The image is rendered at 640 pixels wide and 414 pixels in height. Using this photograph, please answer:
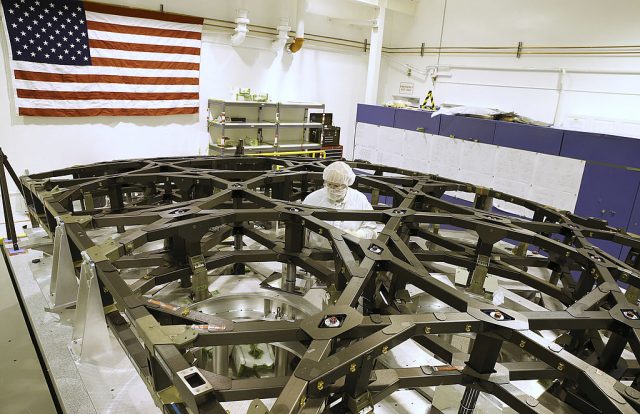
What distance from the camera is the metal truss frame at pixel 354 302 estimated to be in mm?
1191

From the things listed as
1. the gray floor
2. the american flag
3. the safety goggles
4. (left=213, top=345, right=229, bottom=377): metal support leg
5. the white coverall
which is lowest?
the gray floor

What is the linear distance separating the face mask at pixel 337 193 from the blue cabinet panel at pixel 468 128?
12.8 feet

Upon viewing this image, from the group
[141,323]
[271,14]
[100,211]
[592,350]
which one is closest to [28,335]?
[100,211]

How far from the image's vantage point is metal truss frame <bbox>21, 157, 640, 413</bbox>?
46.9 inches

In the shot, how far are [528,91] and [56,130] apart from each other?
8160 mm

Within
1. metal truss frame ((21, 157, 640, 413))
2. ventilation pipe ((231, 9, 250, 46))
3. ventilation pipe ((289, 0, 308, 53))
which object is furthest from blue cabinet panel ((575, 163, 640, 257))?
ventilation pipe ((231, 9, 250, 46))

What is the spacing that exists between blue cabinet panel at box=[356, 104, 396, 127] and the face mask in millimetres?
4706

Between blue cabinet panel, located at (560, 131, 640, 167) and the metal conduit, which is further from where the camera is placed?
the metal conduit

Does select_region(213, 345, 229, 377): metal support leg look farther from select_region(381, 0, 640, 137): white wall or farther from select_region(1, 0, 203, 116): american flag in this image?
select_region(381, 0, 640, 137): white wall

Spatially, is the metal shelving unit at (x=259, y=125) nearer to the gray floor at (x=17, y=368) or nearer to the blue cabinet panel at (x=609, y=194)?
the gray floor at (x=17, y=368)

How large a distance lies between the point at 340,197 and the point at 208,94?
528cm

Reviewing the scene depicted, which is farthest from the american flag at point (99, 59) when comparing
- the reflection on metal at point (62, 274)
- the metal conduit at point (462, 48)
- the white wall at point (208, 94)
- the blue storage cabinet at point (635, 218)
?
the blue storage cabinet at point (635, 218)

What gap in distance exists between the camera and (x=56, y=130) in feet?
19.7

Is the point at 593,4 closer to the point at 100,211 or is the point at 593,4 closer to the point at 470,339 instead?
the point at 470,339
